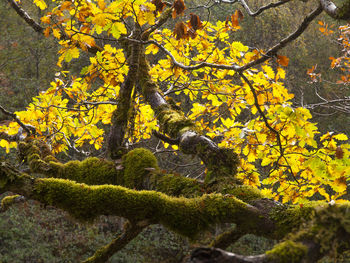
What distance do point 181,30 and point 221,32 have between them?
110cm

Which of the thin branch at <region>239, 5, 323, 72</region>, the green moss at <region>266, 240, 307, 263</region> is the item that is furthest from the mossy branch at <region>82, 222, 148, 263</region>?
the thin branch at <region>239, 5, 323, 72</region>

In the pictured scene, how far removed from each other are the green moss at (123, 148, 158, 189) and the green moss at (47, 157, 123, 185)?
0.08 metres

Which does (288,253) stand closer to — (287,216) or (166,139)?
(287,216)

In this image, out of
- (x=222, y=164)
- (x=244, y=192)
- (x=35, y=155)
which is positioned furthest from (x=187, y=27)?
(x=35, y=155)

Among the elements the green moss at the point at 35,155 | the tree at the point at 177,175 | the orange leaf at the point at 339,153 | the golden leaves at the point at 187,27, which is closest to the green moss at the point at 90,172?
the tree at the point at 177,175

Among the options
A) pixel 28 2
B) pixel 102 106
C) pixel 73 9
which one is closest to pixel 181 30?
pixel 73 9

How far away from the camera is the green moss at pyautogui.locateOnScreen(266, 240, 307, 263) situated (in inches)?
38.9

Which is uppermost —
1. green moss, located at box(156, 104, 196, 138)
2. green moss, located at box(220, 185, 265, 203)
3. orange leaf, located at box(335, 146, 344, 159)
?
green moss, located at box(156, 104, 196, 138)

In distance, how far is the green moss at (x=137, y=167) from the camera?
2197 millimetres

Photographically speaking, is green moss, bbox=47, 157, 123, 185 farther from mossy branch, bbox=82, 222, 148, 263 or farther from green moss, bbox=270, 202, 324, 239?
green moss, bbox=270, 202, 324, 239

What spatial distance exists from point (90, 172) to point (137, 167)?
0.40m

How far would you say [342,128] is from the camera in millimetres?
10367

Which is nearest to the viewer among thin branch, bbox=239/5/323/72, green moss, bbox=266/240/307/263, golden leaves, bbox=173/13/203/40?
green moss, bbox=266/240/307/263

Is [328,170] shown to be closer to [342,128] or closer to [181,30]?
[181,30]
